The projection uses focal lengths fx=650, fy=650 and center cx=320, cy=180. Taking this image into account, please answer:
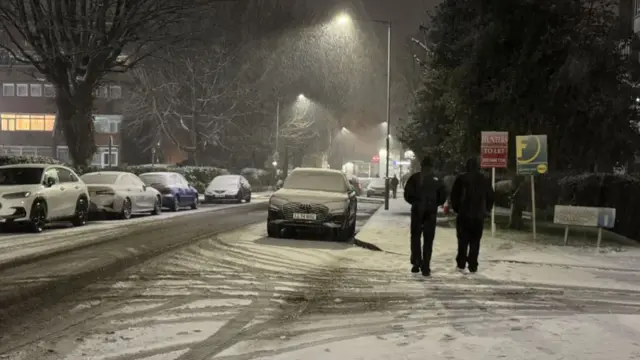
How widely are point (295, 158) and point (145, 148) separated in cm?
1564

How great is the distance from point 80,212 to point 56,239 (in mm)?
3412

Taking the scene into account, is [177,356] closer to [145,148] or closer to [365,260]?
[365,260]

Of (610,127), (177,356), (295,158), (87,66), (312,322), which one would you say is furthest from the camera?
(295,158)

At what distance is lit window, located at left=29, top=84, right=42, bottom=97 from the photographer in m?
59.4

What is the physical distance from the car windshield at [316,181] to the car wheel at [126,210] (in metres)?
6.05

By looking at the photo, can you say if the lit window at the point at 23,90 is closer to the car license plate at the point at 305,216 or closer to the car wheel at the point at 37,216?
the car wheel at the point at 37,216

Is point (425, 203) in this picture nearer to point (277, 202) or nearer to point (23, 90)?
point (277, 202)

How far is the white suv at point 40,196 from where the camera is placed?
14383 mm

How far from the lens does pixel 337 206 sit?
14.7m

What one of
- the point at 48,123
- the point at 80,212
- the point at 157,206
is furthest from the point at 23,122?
the point at 80,212

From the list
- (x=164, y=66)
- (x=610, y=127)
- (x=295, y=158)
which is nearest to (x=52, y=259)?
(x=610, y=127)

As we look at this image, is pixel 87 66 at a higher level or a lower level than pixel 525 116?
higher

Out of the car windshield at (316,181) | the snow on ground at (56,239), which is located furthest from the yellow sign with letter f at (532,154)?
the snow on ground at (56,239)

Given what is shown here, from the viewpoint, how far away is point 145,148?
185ft
